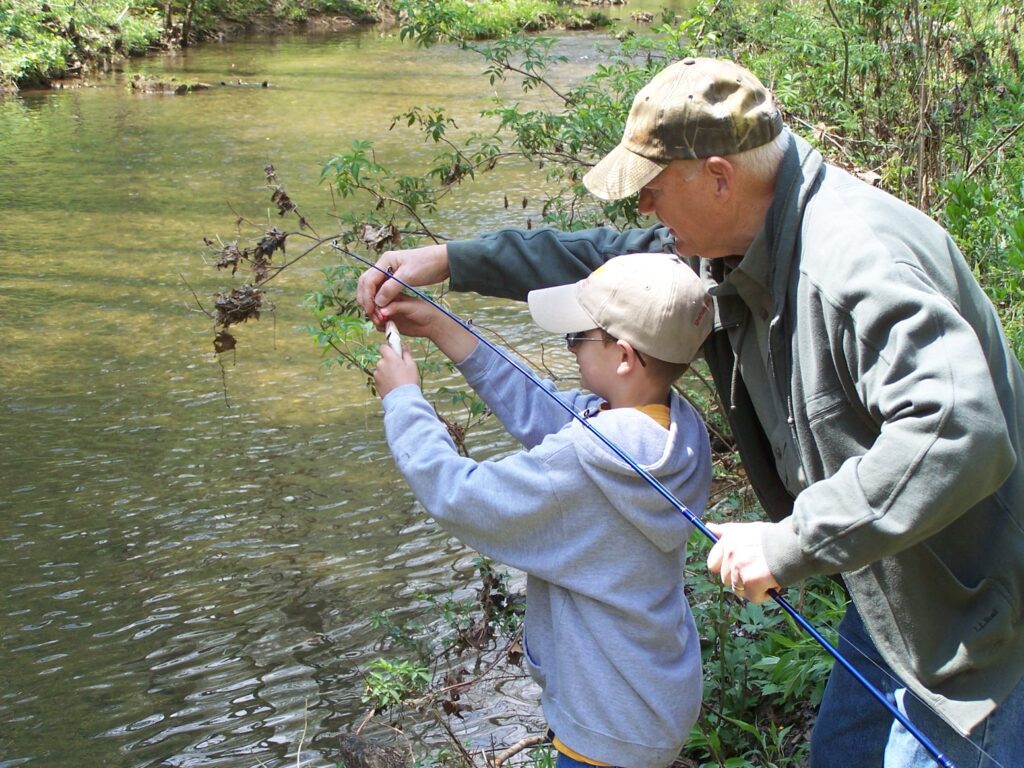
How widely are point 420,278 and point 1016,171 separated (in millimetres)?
4399

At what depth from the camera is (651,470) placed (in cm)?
204

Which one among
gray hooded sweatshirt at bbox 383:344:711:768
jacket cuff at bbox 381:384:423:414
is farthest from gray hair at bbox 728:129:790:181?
jacket cuff at bbox 381:384:423:414

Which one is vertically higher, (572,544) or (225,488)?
(572,544)

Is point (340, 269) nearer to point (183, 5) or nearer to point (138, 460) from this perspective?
point (138, 460)

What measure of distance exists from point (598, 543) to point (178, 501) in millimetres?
4260

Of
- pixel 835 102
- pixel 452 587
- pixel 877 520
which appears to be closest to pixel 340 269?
pixel 452 587

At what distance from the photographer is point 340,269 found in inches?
167

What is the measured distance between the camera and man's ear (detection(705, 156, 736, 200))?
1.96m

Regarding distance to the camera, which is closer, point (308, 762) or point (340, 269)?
point (308, 762)

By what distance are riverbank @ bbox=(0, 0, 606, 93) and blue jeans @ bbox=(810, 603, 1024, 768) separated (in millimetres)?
10709

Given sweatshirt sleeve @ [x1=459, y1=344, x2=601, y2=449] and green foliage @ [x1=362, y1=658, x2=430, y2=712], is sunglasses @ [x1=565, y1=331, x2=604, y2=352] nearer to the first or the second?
sweatshirt sleeve @ [x1=459, y1=344, x2=601, y2=449]

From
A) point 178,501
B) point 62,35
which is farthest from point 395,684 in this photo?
point 62,35

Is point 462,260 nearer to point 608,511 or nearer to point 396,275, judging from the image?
point 396,275

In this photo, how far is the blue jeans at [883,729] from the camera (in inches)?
72.4
